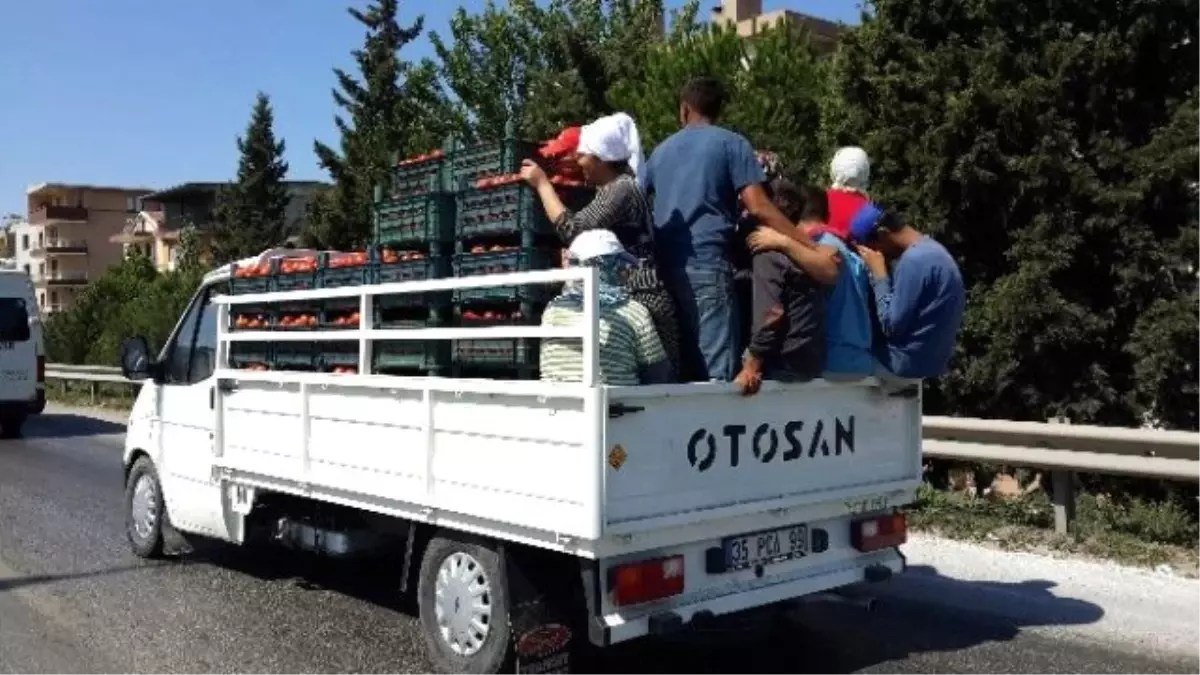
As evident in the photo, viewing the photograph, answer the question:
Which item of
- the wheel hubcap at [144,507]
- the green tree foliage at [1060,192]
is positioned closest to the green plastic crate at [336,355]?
the wheel hubcap at [144,507]

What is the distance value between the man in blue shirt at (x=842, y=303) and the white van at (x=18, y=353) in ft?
52.3

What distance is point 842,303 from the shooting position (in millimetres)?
5297

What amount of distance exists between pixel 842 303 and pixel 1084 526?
13.7 ft

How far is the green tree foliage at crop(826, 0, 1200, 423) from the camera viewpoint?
1146 centimetres

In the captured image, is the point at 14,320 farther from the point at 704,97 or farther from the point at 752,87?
the point at 704,97

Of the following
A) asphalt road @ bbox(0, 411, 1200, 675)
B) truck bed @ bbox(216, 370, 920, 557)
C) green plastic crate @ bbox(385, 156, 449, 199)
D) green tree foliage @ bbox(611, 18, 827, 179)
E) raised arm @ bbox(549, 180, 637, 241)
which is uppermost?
green tree foliage @ bbox(611, 18, 827, 179)

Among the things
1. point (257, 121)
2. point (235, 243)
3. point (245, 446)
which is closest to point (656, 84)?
point (245, 446)

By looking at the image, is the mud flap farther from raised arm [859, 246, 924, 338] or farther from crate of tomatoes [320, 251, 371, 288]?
crate of tomatoes [320, 251, 371, 288]

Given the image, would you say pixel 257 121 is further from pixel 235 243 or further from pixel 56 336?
pixel 56 336

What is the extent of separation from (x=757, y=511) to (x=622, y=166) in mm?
1609

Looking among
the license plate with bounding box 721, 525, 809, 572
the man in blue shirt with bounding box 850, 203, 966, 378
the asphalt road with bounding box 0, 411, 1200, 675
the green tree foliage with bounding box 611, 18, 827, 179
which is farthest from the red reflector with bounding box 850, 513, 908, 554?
the green tree foliage with bounding box 611, 18, 827, 179

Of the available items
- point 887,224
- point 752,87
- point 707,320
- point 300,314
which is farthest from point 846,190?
point 752,87

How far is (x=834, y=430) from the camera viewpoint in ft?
17.3

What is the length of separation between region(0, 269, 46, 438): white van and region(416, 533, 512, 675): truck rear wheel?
596 inches
